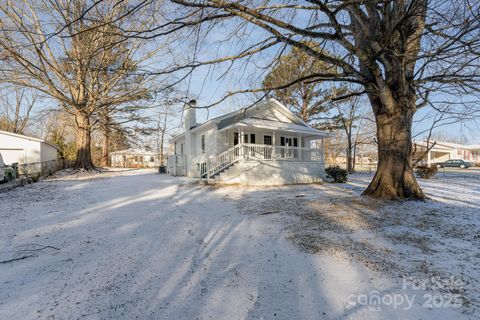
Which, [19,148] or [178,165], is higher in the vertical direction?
[19,148]

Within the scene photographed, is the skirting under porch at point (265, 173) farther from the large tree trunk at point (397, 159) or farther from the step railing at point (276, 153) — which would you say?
the large tree trunk at point (397, 159)

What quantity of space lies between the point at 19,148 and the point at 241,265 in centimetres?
2265

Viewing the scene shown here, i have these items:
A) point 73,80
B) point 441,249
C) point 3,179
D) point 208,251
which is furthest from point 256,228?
point 73,80

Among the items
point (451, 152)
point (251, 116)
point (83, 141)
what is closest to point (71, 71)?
point (83, 141)

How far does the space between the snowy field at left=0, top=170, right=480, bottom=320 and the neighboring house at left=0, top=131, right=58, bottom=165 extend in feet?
54.6

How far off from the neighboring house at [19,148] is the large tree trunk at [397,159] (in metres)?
23.5

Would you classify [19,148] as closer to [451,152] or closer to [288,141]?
[288,141]

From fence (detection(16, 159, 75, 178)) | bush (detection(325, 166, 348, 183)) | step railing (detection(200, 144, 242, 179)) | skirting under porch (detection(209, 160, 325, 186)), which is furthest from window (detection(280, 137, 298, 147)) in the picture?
fence (detection(16, 159, 75, 178))

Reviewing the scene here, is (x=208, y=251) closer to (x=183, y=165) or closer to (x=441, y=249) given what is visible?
(x=441, y=249)

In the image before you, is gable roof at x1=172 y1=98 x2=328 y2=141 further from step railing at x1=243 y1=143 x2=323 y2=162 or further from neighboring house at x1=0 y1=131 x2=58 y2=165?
neighboring house at x1=0 y1=131 x2=58 y2=165

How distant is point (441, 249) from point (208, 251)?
3.33 m

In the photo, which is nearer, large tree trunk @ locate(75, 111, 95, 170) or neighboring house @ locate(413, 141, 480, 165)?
large tree trunk @ locate(75, 111, 95, 170)

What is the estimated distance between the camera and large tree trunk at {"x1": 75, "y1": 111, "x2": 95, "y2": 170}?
17.6 meters

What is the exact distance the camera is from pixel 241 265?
274 centimetres
